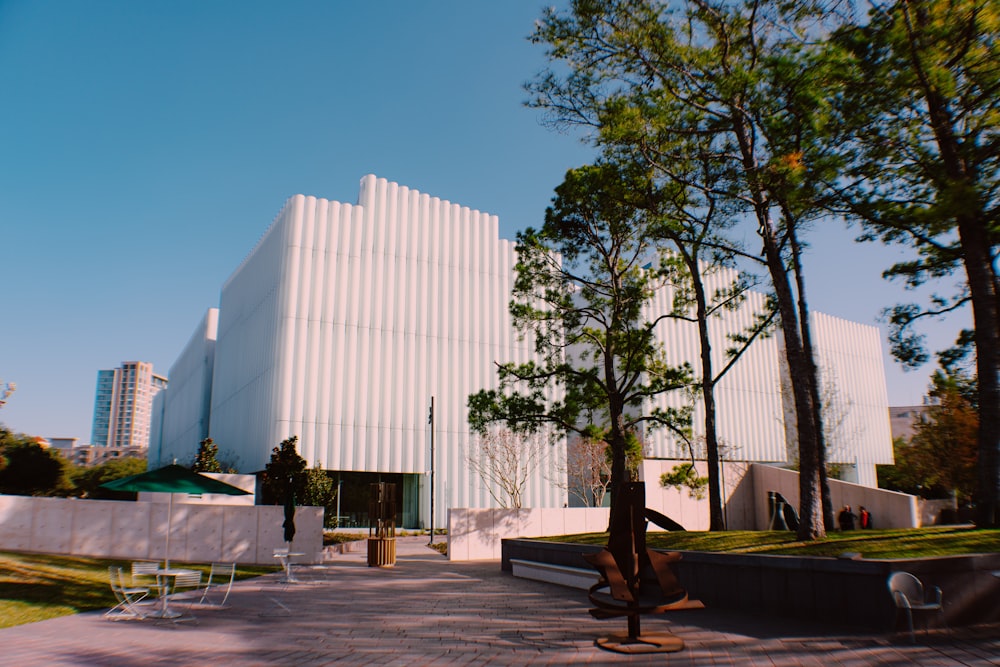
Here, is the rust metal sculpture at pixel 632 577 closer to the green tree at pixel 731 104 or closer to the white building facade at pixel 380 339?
the green tree at pixel 731 104

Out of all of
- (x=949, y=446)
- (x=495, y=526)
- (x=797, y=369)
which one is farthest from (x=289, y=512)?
(x=949, y=446)

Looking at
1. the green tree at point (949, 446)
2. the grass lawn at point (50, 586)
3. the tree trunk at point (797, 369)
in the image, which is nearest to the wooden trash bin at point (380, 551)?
the grass lawn at point (50, 586)

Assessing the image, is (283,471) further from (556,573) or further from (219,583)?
(556,573)

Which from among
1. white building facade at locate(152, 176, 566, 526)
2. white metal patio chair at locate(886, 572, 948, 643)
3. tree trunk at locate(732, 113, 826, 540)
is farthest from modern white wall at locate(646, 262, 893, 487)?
white metal patio chair at locate(886, 572, 948, 643)

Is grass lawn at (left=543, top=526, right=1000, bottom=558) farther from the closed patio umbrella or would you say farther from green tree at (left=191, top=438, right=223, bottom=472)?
green tree at (left=191, top=438, right=223, bottom=472)

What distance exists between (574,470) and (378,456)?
38.6 ft

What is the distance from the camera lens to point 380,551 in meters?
20.5

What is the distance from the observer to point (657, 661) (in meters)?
7.22

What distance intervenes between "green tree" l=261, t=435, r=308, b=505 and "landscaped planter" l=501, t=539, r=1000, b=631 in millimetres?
23063

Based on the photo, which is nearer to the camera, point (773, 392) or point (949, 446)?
point (949, 446)

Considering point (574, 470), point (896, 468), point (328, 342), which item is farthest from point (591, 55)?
point (896, 468)

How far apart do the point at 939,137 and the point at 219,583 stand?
1749 centimetres

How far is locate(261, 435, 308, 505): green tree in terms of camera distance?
30391 mm

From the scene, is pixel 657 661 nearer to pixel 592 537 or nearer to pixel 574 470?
pixel 592 537
